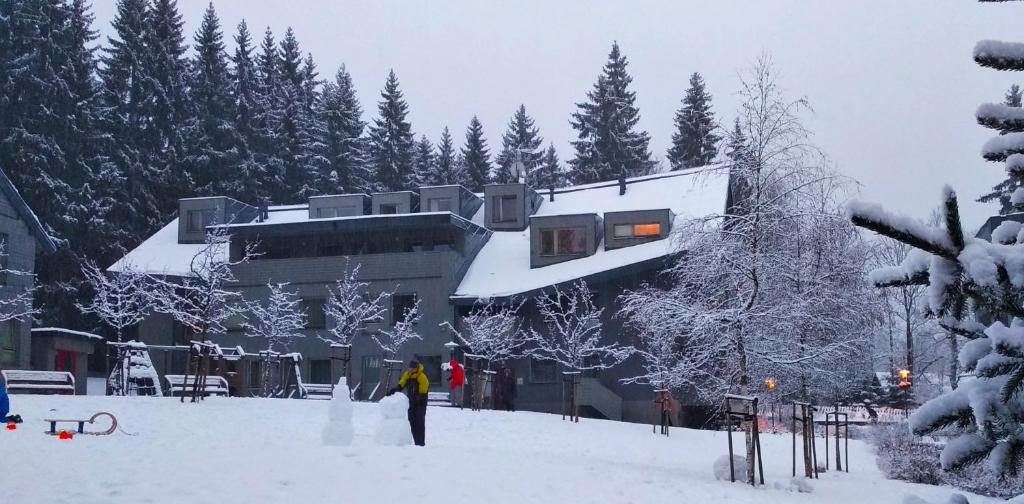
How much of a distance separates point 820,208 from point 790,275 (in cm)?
150

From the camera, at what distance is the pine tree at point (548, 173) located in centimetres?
8294

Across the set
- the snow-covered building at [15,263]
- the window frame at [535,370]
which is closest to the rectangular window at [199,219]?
the snow-covered building at [15,263]

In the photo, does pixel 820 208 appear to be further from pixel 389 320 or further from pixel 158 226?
pixel 158 226

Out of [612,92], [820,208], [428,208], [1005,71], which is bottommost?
[1005,71]

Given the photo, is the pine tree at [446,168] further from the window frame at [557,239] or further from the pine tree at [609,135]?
the window frame at [557,239]

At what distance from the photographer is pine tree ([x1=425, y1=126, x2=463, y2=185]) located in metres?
78.6

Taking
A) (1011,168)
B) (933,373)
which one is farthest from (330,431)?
(933,373)

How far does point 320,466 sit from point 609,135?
63928 mm

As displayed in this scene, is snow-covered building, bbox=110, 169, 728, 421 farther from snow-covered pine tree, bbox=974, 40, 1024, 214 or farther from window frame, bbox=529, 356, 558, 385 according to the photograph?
snow-covered pine tree, bbox=974, 40, 1024, 214

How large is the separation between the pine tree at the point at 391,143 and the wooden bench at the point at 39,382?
46225 millimetres

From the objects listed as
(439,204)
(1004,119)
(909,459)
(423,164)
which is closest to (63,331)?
(439,204)

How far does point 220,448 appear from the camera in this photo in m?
15.9

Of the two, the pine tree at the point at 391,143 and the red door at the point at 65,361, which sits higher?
the pine tree at the point at 391,143

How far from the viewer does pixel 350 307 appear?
142ft
